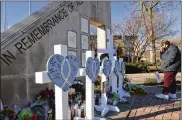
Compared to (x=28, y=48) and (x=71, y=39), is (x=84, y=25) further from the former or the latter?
(x=28, y=48)

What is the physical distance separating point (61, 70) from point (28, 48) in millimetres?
1711

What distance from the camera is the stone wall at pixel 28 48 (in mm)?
4285

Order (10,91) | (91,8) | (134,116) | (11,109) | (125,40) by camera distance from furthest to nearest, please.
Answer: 1. (125,40)
2. (91,8)
3. (134,116)
4. (10,91)
5. (11,109)

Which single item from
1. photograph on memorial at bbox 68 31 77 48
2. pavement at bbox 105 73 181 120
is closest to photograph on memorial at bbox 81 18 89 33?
photograph on memorial at bbox 68 31 77 48

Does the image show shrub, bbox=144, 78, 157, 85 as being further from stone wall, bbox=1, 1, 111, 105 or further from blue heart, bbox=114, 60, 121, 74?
stone wall, bbox=1, 1, 111, 105

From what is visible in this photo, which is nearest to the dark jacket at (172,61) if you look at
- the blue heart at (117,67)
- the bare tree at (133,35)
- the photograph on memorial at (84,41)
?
the blue heart at (117,67)

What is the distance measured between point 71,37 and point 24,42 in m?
1.73

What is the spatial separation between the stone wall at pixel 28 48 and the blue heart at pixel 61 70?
4.60 ft

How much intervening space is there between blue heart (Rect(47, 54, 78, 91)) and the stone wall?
55.2 inches

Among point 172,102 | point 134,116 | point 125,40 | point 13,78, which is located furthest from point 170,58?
point 125,40

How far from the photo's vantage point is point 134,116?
483 centimetres

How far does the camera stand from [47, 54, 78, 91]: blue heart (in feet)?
10.1

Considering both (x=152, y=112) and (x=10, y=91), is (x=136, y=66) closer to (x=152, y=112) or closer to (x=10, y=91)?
(x=152, y=112)

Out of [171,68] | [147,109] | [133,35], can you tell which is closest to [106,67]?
[147,109]
